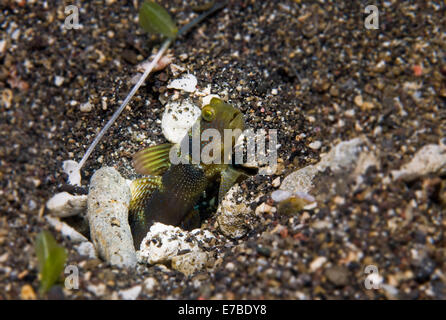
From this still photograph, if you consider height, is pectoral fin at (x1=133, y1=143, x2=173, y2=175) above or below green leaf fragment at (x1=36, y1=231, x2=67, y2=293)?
above

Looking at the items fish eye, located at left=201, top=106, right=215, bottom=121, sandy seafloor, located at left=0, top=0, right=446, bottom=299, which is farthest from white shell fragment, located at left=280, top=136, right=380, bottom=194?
fish eye, located at left=201, top=106, right=215, bottom=121

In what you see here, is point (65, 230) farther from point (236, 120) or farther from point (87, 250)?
point (236, 120)

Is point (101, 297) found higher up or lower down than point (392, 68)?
lower down

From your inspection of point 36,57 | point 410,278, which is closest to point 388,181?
point 410,278

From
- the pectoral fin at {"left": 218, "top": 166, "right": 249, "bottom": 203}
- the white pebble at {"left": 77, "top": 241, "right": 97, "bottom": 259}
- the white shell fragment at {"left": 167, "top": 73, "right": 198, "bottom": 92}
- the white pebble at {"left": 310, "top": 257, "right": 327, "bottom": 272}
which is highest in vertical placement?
the white shell fragment at {"left": 167, "top": 73, "right": 198, "bottom": 92}

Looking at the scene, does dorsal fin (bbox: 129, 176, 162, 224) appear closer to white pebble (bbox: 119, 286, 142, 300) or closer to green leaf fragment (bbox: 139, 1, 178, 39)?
white pebble (bbox: 119, 286, 142, 300)

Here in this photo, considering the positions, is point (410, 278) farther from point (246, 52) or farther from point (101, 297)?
point (246, 52)

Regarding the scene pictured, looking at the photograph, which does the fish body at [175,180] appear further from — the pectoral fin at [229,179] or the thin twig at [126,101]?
the thin twig at [126,101]
